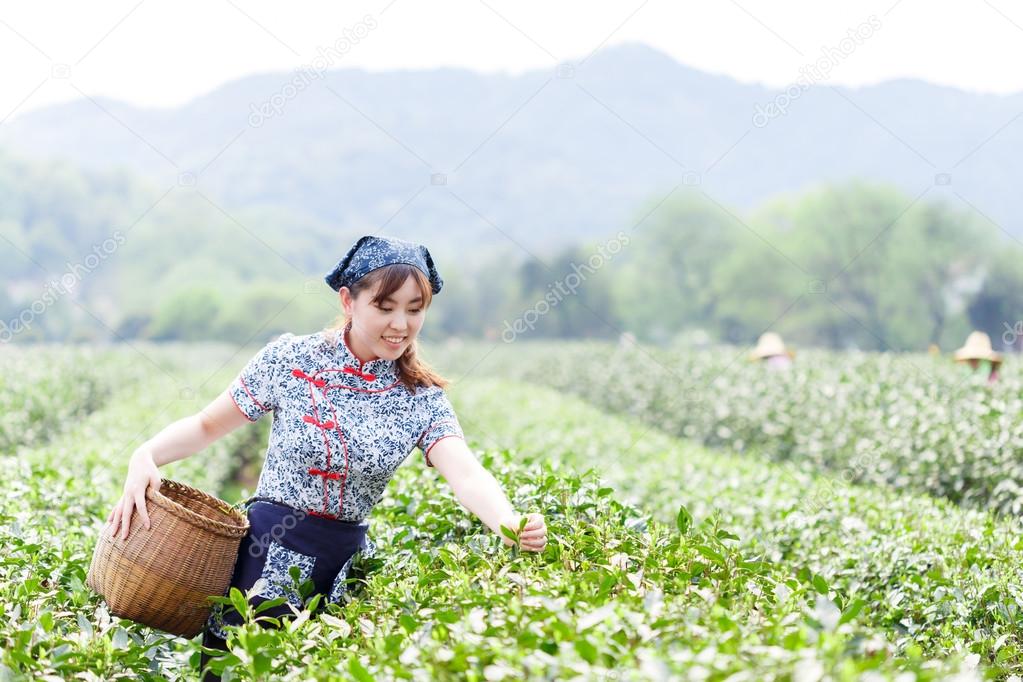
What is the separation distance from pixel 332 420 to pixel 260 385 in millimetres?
240

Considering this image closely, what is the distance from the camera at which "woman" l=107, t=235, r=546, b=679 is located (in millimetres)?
2527

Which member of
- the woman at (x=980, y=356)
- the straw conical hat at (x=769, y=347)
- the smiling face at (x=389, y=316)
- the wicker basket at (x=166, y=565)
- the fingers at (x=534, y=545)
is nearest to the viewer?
the fingers at (x=534, y=545)

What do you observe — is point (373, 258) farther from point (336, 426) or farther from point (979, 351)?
point (979, 351)

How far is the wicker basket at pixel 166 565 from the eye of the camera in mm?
2393

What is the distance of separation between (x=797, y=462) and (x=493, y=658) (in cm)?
717

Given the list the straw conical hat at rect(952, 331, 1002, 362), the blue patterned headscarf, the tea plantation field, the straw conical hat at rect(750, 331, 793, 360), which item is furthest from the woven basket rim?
the straw conical hat at rect(750, 331, 793, 360)

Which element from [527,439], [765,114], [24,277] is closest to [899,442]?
[527,439]

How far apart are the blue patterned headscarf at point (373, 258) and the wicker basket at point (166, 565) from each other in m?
0.73

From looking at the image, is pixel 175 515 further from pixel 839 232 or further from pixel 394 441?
pixel 839 232

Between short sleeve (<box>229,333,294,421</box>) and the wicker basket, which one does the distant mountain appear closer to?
short sleeve (<box>229,333,294,421</box>)

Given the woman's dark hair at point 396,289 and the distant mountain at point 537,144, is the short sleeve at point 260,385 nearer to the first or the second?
the woman's dark hair at point 396,289

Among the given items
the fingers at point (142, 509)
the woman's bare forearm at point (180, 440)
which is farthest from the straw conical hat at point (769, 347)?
the fingers at point (142, 509)

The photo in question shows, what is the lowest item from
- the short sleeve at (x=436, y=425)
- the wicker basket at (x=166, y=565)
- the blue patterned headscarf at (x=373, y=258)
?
the wicker basket at (x=166, y=565)

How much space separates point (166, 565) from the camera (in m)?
2.39
